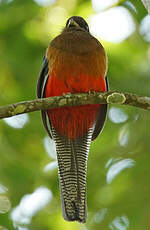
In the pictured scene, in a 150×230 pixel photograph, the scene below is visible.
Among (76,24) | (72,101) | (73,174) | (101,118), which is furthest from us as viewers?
(76,24)

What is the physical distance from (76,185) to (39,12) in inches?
83.0

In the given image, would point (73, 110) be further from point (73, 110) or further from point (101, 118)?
point (101, 118)

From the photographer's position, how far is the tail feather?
461cm

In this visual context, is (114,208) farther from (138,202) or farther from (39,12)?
(39,12)

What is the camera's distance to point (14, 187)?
5.17m

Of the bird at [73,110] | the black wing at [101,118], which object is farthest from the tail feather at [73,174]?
the black wing at [101,118]

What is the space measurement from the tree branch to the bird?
1.96 ft

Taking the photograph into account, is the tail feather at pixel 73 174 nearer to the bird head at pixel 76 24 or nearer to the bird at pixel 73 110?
the bird at pixel 73 110

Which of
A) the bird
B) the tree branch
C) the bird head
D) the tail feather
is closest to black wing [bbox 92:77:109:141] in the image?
the bird

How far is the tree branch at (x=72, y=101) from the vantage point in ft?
12.3

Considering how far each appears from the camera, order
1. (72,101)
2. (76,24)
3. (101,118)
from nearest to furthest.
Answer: (72,101)
(101,118)
(76,24)

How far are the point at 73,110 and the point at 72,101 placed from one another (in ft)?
2.87

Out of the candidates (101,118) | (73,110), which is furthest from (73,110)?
(101,118)

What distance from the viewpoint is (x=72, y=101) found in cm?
397
